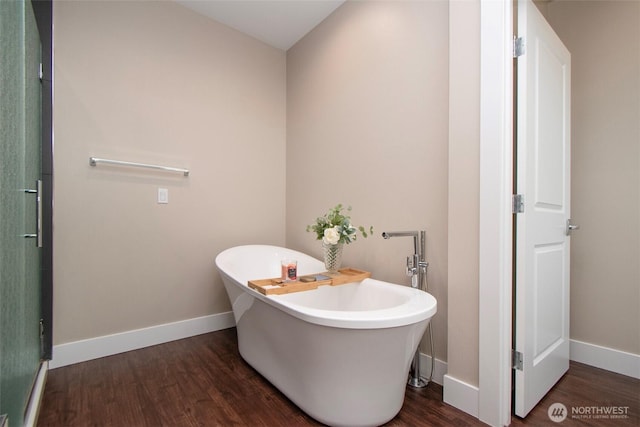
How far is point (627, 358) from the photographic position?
67.8 inches

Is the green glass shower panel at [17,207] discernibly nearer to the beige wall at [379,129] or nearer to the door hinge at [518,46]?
the beige wall at [379,129]

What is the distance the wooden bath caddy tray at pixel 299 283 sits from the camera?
60.7 inches

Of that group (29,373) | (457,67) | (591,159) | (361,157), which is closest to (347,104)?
(361,157)

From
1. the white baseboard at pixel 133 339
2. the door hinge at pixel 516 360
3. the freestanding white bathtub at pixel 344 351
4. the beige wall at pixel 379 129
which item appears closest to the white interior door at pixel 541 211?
the door hinge at pixel 516 360

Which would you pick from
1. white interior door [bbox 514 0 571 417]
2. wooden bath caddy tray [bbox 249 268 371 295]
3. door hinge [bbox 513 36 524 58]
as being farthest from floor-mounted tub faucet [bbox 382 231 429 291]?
door hinge [bbox 513 36 524 58]

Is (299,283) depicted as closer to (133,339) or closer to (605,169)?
(133,339)

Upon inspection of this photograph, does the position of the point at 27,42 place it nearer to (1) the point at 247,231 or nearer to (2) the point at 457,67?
(1) the point at 247,231

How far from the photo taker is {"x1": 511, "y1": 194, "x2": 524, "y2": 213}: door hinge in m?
1.35

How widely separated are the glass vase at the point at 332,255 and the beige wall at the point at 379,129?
25 cm

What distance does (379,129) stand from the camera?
1966 millimetres

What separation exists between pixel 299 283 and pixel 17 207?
3.87 ft

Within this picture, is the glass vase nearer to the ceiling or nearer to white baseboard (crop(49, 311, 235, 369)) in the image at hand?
white baseboard (crop(49, 311, 235, 369))

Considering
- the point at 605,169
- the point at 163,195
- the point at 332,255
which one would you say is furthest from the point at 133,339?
the point at 605,169

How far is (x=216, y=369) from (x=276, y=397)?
488mm
